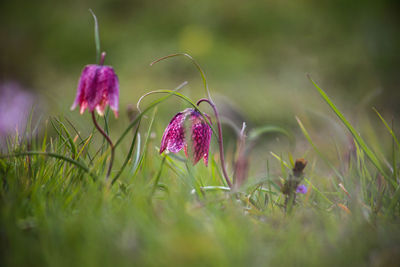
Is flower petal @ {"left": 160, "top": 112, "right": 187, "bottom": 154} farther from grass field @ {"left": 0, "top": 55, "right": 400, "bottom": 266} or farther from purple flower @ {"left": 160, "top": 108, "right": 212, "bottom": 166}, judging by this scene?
grass field @ {"left": 0, "top": 55, "right": 400, "bottom": 266}

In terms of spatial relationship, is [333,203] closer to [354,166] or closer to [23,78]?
[354,166]

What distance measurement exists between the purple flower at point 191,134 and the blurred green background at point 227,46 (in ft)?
8.62

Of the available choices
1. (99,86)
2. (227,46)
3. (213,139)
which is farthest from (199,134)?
(227,46)

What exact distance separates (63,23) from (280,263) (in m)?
5.66

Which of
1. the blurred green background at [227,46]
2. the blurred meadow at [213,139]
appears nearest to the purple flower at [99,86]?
the blurred meadow at [213,139]

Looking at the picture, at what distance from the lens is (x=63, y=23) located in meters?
5.42

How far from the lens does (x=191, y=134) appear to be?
3.18 ft

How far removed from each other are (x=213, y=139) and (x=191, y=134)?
0.82 metres

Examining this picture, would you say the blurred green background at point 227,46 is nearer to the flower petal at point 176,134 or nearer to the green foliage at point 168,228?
the flower petal at point 176,134

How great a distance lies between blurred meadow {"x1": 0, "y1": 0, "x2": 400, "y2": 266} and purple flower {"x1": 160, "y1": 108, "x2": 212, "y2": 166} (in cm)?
7

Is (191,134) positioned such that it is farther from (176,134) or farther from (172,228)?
(172,228)

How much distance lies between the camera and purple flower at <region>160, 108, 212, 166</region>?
95 cm

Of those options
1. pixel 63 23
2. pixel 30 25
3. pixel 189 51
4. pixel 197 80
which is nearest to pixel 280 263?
pixel 197 80

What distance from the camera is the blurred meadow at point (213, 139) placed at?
25.7 inches
